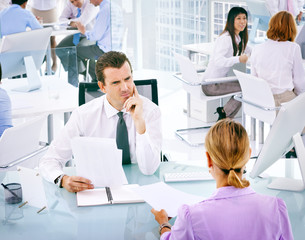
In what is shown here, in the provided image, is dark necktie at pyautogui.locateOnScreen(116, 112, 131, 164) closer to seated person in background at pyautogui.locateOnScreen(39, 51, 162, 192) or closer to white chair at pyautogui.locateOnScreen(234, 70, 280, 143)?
seated person in background at pyautogui.locateOnScreen(39, 51, 162, 192)

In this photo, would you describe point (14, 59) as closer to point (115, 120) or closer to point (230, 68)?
point (115, 120)

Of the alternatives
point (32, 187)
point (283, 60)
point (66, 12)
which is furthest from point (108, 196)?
point (66, 12)

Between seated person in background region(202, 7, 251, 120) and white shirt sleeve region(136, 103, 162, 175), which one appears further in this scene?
seated person in background region(202, 7, 251, 120)

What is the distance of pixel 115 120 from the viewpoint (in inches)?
119

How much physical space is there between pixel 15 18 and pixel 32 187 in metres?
4.15

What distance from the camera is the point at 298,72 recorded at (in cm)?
482

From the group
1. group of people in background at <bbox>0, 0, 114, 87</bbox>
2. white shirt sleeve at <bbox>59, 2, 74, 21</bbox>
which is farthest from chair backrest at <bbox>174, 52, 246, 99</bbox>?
white shirt sleeve at <bbox>59, 2, 74, 21</bbox>

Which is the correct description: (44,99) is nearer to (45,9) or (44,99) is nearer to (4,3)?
(4,3)

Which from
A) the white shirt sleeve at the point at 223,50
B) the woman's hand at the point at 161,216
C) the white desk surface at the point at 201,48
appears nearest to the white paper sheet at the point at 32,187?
the woman's hand at the point at 161,216

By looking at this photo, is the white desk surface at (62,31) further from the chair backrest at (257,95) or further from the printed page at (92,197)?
the printed page at (92,197)

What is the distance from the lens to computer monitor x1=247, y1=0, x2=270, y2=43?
628cm

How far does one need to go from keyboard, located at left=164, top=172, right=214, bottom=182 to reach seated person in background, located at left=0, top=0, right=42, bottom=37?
397cm

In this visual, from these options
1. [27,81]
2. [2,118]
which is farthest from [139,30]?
[2,118]

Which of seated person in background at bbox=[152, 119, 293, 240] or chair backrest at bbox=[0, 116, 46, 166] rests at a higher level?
seated person in background at bbox=[152, 119, 293, 240]
